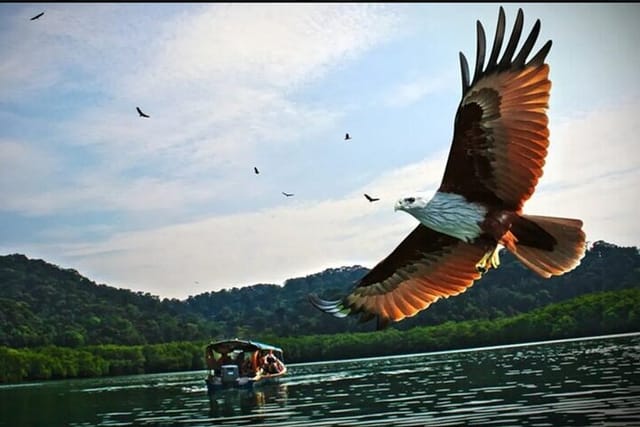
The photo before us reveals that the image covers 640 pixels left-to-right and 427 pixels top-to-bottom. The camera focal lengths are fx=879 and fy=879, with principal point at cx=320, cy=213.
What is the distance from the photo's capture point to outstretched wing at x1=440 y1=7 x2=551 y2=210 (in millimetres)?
6359

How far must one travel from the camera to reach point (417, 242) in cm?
799

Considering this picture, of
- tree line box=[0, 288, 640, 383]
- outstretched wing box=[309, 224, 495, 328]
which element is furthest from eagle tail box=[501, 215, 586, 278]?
tree line box=[0, 288, 640, 383]

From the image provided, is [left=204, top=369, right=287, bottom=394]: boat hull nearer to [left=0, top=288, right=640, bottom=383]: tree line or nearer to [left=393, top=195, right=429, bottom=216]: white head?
[left=0, top=288, right=640, bottom=383]: tree line

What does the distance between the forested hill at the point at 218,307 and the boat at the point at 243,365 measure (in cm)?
1506

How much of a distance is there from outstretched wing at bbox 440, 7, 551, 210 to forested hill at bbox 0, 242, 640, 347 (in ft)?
149

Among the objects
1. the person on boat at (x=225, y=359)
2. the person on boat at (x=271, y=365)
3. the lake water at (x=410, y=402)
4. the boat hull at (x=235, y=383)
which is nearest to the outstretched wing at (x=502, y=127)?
the lake water at (x=410, y=402)

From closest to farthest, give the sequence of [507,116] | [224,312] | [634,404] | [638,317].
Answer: [507,116]
[634,404]
[638,317]
[224,312]

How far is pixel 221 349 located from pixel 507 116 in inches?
1478

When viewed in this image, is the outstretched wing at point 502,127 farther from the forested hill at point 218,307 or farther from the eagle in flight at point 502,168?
the forested hill at point 218,307

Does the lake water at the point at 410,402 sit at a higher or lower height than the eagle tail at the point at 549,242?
lower

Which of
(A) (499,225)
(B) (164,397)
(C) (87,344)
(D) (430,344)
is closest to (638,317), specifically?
(D) (430,344)

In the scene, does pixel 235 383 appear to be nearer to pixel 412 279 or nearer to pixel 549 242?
pixel 412 279

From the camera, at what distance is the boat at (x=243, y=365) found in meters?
38.9

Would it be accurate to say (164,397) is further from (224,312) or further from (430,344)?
(224,312)
